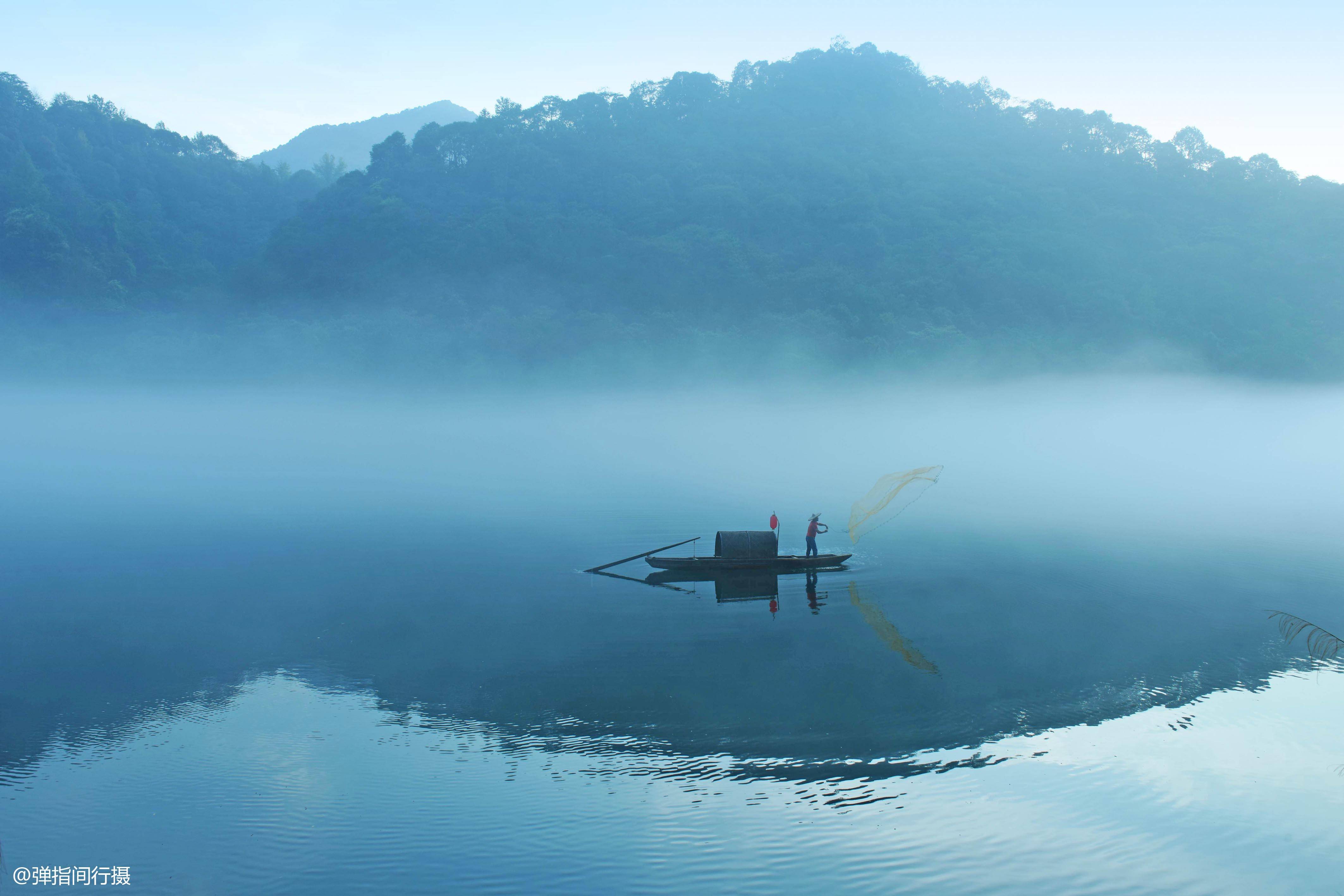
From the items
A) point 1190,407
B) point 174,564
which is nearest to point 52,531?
point 174,564

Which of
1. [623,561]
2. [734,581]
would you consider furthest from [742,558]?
[623,561]

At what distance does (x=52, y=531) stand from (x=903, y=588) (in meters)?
40.9

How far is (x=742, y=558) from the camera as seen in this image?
32.0 meters

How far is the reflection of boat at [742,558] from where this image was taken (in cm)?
3181

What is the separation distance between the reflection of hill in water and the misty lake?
0.47ft

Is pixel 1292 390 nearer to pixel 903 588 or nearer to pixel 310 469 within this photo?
pixel 903 588

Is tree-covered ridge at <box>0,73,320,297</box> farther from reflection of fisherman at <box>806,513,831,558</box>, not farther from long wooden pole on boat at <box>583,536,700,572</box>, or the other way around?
reflection of fisherman at <box>806,513,831,558</box>

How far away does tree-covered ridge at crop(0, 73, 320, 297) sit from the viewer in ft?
412

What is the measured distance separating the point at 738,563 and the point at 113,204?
144m

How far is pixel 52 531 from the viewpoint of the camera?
4153cm

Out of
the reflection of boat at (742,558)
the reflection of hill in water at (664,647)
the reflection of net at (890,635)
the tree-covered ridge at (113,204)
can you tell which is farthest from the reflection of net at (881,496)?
the tree-covered ridge at (113,204)

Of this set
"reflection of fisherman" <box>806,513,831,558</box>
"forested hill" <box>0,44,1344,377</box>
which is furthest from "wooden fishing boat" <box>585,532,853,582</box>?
"forested hill" <box>0,44,1344,377</box>

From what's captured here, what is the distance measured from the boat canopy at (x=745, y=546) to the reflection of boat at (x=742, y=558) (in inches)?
0.5

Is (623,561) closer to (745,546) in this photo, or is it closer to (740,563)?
(740,563)
